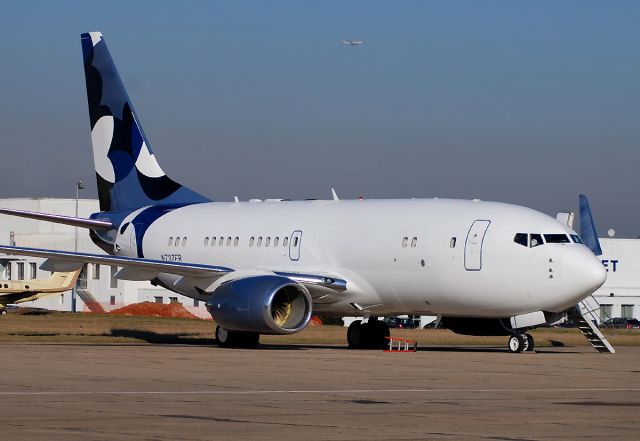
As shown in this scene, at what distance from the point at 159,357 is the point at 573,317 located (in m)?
11.6

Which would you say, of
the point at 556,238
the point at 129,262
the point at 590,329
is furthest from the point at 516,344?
the point at 129,262

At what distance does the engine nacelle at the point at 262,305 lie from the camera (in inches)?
1235

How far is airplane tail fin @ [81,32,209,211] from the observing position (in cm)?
4119

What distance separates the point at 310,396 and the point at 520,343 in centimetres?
1432

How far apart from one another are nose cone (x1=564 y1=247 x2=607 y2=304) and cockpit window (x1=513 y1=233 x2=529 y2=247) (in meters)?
1.07

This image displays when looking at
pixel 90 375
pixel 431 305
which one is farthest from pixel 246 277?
pixel 90 375

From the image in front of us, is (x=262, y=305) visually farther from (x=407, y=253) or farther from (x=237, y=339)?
(x=407, y=253)

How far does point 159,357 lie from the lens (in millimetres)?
27391

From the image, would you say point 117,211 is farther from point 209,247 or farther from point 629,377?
point 629,377

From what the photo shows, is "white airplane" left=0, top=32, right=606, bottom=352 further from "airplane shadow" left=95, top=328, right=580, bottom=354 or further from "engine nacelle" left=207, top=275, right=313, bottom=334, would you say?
"airplane shadow" left=95, top=328, right=580, bottom=354

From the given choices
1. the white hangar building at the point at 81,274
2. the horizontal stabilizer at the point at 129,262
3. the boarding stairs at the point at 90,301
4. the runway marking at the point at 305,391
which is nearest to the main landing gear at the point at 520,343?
the horizontal stabilizer at the point at 129,262

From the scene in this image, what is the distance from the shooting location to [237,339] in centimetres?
3416

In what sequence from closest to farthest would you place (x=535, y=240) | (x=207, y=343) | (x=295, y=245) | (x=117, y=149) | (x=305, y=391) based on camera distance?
(x=305, y=391), (x=535, y=240), (x=295, y=245), (x=207, y=343), (x=117, y=149)

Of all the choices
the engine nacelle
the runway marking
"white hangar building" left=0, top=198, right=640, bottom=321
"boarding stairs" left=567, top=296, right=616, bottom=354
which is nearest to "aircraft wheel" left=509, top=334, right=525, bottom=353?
"boarding stairs" left=567, top=296, right=616, bottom=354
